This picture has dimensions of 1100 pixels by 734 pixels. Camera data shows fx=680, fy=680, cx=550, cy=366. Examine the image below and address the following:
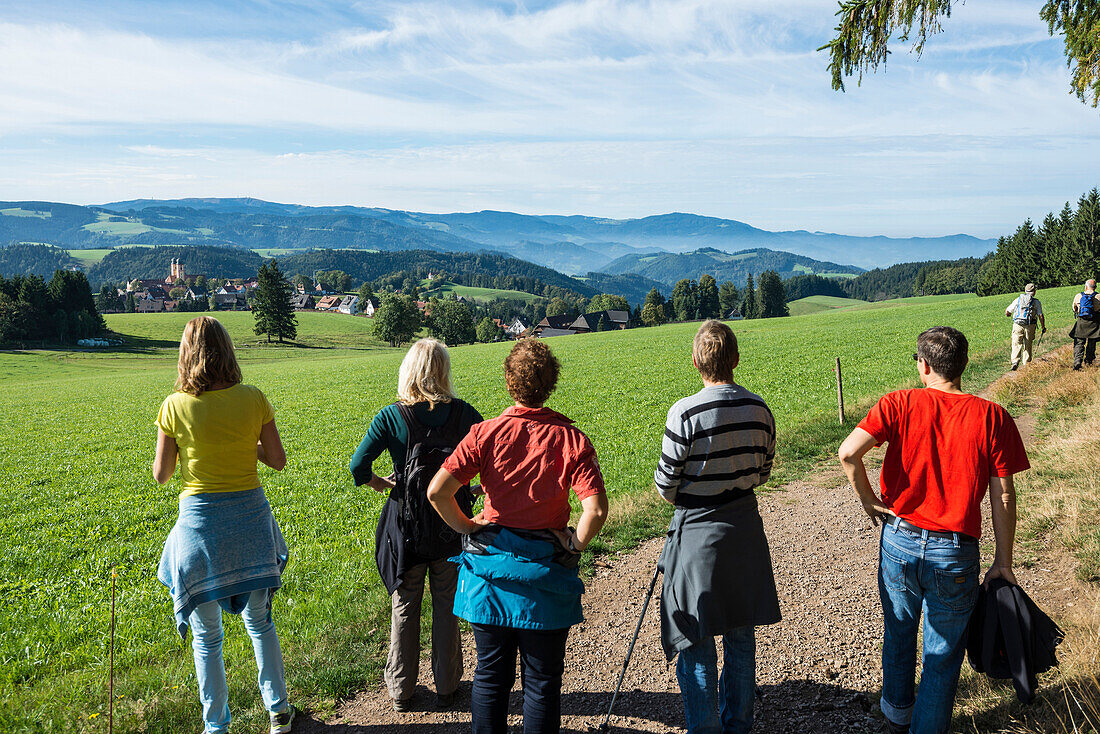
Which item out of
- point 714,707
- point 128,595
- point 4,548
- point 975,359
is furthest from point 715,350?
point 975,359

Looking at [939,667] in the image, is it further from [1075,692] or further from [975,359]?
[975,359]

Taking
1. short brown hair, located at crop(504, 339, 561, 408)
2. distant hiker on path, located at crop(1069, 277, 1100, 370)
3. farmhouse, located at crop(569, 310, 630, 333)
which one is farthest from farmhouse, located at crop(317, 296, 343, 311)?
short brown hair, located at crop(504, 339, 561, 408)

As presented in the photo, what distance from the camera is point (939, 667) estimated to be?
3.52 metres

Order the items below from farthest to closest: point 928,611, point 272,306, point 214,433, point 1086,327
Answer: point 272,306 < point 1086,327 < point 214,433 < point 928,611

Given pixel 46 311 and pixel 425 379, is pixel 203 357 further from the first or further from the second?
pixel 46 311

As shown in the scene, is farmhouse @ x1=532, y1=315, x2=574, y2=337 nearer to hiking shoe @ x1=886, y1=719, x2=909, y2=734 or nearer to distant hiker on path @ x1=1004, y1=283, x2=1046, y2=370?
distant hiker on path @ x1=1004, y1=283, x2=1046, y2=370

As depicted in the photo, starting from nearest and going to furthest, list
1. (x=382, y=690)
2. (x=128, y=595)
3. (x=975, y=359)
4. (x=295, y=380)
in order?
(x=382, y=690) < (x=128, y=595) < (x=975, y=359) < (x=295, y=380)

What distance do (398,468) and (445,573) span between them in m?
0.76

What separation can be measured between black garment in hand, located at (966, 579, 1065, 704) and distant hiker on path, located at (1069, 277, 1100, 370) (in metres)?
14.0

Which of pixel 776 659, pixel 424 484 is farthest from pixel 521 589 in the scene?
pixel 776 659

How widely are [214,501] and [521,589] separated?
76.9 inches

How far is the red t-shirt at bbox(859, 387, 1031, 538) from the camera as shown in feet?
10.9

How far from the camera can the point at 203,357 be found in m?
3.84

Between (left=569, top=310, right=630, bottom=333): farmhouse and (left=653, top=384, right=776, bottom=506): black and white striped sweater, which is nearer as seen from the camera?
(left=653, top=384, right=776, bottom=506): black and white striped sweater
